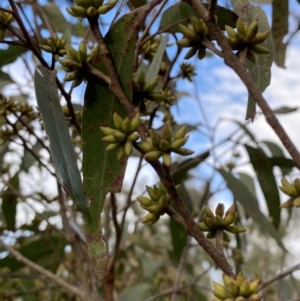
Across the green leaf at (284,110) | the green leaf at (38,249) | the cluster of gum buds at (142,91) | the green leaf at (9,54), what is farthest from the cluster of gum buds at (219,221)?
the green leaf at (38,249)

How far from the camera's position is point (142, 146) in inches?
13.9

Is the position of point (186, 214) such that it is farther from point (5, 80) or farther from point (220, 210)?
point (5, 80)

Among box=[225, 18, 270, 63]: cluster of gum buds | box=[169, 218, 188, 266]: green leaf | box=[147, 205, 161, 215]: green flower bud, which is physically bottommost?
box=[147, 205, 161, 215]: green flower bud

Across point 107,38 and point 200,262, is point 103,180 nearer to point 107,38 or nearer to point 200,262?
point 107,38

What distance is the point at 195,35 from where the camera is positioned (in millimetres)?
428

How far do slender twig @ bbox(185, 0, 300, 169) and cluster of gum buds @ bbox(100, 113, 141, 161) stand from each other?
0.08 m

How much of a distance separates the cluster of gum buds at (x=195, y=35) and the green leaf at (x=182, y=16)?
11 centimetres

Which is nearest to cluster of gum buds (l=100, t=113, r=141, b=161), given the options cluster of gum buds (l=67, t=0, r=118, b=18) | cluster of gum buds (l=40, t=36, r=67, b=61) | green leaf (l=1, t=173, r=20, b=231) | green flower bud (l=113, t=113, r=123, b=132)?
green flower bud (l=113, t=113, r=123, b=132)

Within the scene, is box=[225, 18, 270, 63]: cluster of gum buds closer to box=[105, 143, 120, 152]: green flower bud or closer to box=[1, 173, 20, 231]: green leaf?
box=[105, 143, 120, 152]: green flower bud

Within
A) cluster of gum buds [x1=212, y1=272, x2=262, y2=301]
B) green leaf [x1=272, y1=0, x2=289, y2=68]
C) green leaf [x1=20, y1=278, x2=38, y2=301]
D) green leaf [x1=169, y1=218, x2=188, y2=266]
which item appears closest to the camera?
cluster of gum buds [x1=212, y1=272, x2=262, y2=301]

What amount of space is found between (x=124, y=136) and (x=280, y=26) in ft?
1.49

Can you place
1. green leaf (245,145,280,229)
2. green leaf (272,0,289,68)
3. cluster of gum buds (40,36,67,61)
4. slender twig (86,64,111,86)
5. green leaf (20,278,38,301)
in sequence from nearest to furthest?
slender twig (86,64,111,86), cluster of gum buds (40,36,67,61), green leaf (272,0,289,68), green leaf (245,145,280,229), green leaf (20,278,38,301)

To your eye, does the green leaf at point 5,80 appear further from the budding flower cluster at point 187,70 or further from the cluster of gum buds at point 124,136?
the cluster of gum buds at point 124,136

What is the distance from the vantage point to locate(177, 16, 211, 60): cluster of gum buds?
1.39 feet
